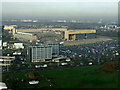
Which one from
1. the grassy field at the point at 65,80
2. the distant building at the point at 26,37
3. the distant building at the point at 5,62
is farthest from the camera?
the distant building at the point at 26,37

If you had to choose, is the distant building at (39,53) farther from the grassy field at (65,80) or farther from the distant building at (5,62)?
the grassy field at (65,80)

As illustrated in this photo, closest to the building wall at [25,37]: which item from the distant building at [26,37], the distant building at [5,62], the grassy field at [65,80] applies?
the distant building at [26,37]

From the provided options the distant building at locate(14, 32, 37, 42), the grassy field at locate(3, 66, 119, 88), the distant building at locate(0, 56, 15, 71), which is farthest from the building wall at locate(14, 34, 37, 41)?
the grassy field at locate(3, 66, 119, 88)

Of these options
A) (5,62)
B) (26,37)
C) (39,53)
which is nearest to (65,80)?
(5,62)

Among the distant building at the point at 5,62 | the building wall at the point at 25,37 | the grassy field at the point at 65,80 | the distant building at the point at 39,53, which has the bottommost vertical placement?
the grassy field at the point at 65,80

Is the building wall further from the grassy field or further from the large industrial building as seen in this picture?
the grassy field

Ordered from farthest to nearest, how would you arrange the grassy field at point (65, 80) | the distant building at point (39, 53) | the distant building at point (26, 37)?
1. the distant building at point (26, 37)
2. the distant building at point (39, 53)
3. the grassy field at point (65, 80)

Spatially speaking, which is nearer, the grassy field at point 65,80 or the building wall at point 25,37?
the grassy field at point 65,80

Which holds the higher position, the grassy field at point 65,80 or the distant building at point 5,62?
the distant building at point 5,62
